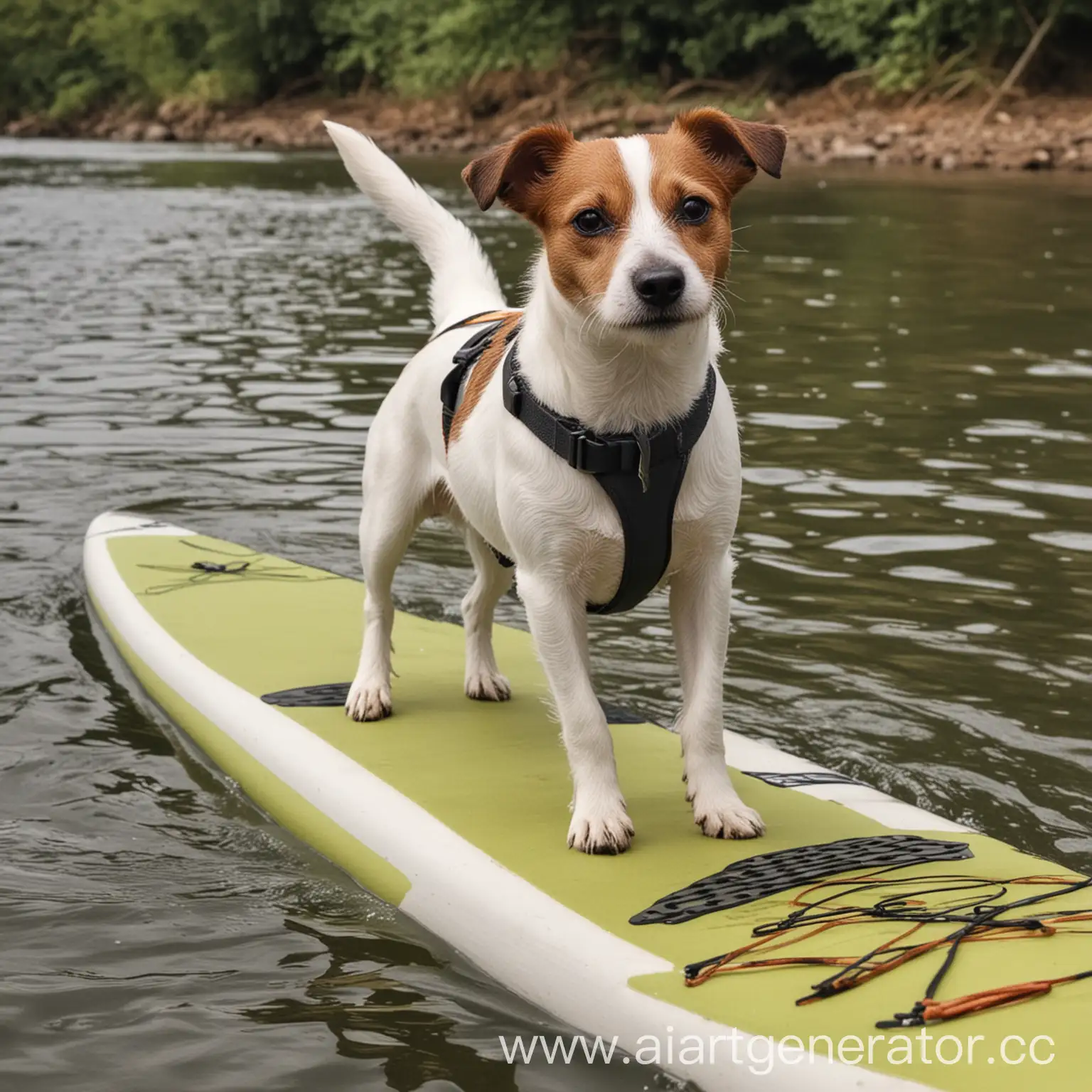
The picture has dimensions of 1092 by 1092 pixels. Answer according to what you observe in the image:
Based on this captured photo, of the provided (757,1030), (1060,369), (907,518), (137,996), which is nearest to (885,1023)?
(757,1030)

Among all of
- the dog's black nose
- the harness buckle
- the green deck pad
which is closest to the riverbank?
the green deck pad

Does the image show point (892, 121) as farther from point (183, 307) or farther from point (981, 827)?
point (981, 827)

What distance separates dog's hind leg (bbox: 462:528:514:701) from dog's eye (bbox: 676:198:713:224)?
2.10 meters

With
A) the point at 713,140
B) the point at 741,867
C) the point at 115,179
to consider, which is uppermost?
the point at 713,140

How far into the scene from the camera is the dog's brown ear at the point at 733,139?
425 centimetres

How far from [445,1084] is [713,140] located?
2.56 meters

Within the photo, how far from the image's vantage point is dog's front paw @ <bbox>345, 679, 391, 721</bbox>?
19.5 ft

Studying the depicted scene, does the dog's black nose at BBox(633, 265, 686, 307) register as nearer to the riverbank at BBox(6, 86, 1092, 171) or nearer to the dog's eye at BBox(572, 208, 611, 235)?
the dog's eye at BBox(572, 208, 611, 235)

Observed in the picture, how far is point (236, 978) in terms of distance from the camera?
4480 millimetres

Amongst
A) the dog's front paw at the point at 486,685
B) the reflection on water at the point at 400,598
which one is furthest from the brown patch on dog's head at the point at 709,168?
the dog's front paw at the point at 486,685

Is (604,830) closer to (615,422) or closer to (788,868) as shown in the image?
(788,868)

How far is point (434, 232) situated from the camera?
6.05 meters

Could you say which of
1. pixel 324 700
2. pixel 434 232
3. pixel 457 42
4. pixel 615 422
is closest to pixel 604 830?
pixel 615 422

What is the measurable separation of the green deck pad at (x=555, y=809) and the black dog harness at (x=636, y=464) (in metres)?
0.84
